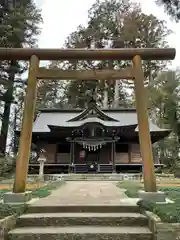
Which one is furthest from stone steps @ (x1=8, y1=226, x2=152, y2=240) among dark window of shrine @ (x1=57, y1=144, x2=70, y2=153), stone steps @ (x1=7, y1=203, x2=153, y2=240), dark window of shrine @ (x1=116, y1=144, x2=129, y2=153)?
dark window of shrine @ (x1=57, y1=144, x2=70, y2=153)

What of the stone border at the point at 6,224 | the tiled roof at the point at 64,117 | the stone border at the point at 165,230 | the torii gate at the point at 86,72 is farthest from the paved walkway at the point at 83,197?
the tiled roof at the point at 64,117

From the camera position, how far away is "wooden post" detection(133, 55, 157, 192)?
5184mm

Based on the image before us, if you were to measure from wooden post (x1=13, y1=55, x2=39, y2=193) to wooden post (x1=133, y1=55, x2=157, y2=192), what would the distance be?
7.92 feet

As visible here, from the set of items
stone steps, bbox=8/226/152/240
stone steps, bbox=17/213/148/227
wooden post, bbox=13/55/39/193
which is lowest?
stone steps, bbox=8/226/152/240

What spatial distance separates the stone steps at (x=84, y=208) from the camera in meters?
4.63

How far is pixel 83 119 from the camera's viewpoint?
21.9 meters

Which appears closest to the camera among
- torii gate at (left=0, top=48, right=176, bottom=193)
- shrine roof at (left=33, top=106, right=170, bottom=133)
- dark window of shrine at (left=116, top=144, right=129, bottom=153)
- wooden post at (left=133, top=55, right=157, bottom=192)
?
wooden post at (left=133, top=55, right=157, bottom=192)

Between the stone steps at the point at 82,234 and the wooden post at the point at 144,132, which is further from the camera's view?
the wooden post at the point at 144,132

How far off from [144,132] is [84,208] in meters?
2.08

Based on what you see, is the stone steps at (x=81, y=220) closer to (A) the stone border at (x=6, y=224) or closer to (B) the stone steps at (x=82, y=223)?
(B) the stone steps at (x=82, y=223)

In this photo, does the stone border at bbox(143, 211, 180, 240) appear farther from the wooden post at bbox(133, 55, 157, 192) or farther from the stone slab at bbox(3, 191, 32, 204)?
the stone slab at bbox(3, 191, 32, 204)

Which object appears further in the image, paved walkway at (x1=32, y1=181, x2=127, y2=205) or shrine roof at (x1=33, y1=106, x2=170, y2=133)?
shrine roof at (x1=33, y1=106, x2=170, y2=133)

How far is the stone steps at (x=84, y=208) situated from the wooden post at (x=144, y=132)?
72 centimetres

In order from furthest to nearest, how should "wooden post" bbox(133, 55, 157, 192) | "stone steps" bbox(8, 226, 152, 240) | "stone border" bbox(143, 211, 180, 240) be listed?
"wooden post" bbox(133, 55, 157, 192)
"stone steps" bbox(8, 226, 152, 240)
"stone border" bbox(143, 211, 180, 240)
